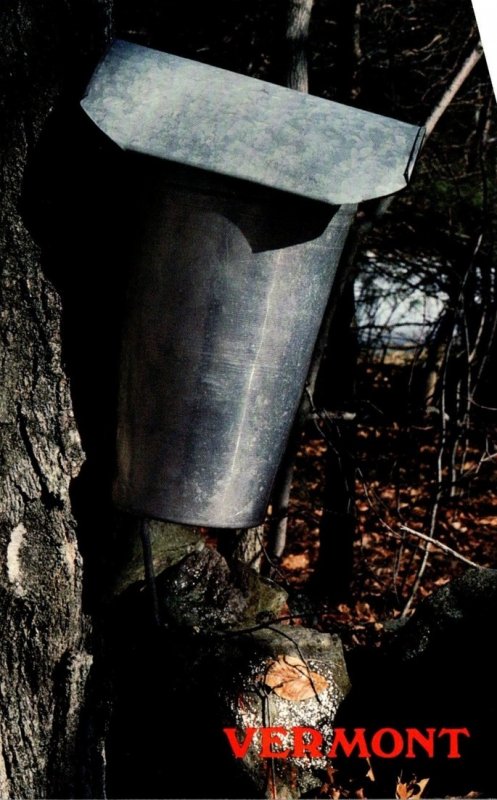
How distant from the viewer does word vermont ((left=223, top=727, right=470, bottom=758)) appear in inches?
88.5

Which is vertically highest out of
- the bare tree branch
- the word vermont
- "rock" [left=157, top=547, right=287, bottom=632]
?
the bare tree branch

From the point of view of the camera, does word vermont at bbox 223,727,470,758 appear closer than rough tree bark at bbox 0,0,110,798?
No

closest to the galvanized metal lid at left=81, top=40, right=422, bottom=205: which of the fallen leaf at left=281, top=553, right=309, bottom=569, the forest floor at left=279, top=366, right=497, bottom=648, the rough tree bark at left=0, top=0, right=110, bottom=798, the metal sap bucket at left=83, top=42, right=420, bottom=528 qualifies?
the metal sap bucket at left=83, top=42, right=420, bottom=528

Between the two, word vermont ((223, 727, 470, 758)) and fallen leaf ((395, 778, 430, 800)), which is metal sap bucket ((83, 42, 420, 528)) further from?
fallen leaf ((395, 778, 430, 800))

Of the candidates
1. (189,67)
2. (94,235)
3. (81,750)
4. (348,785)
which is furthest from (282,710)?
(189,67)

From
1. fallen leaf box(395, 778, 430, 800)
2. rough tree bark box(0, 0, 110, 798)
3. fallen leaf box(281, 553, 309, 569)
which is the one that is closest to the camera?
rough tree bark box(0, 0, 110, 798)

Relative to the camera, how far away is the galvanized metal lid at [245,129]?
1464mm

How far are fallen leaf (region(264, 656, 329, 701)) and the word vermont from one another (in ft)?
0.34

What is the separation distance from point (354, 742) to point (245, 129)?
1.91 m

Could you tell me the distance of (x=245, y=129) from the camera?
149cm

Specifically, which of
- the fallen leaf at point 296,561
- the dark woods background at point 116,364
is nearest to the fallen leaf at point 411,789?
the dark woods background at point 116,364

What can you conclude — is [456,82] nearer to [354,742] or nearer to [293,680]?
[293,680]

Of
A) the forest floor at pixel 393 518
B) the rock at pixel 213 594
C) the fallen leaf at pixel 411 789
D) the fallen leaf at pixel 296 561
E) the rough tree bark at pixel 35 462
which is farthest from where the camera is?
the fallen leaf at pixel 296 561

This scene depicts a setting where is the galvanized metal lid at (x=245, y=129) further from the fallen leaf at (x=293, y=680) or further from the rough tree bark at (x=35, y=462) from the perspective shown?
the fallen leaf at (x=293, y=680)
